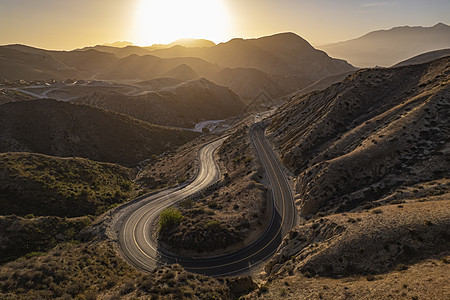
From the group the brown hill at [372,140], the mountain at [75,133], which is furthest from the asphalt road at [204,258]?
the mountain at [75,133]

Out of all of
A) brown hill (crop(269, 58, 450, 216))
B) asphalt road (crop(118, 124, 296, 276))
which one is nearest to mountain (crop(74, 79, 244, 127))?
asphalt road (crop(118, 124, 296, 276))

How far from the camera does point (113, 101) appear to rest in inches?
4651

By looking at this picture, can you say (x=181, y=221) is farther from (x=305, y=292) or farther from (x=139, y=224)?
(x=305, y=292)

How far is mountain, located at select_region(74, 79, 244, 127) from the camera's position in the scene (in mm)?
118150

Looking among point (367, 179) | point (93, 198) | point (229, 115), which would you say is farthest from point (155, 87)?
point (367, 179)

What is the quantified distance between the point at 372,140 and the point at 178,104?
369 feet

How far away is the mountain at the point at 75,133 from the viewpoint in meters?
67.2

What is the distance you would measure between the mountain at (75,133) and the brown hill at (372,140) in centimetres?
5124

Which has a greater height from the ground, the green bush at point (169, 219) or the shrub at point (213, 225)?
the green bush at point (169, 219)

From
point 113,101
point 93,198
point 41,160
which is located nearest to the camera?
point 93,198

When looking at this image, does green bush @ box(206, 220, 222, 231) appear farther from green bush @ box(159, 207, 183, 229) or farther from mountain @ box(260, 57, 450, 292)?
mountain @ box(260, 57, 450, 292)

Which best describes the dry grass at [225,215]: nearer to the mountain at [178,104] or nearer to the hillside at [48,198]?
the hillside at [48,198]

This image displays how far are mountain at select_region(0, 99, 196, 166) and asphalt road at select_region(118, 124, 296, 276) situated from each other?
3492cm

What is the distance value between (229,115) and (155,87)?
5695cm
